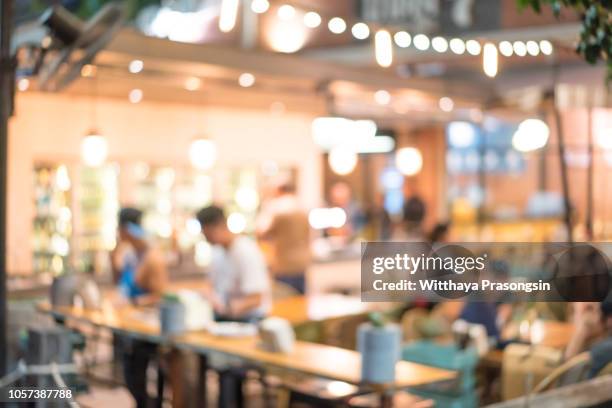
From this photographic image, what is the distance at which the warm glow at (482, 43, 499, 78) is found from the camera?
17.2ft

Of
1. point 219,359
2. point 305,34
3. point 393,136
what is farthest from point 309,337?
point 393,136

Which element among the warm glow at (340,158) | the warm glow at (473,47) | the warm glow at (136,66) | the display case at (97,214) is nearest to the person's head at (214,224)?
the warm glow at (473,47)

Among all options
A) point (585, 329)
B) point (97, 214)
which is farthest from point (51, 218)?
point (585, 329)

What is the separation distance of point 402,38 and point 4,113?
2.80m

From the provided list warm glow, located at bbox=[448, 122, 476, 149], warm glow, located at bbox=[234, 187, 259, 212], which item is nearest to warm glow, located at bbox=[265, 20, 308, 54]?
warm glow, located at bbox=[234, 187, 259, 212]

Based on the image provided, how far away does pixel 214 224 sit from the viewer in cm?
621

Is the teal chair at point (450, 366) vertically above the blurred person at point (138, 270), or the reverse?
the blurred person at point (138, 270)

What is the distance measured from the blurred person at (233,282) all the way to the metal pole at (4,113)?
299 centimetres

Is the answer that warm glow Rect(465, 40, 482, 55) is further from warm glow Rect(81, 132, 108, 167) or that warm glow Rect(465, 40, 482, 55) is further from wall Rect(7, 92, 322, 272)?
wall Rect(7, 92, 322, 272)

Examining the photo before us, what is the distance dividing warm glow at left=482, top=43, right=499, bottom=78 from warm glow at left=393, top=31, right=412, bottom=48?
18.1 inches

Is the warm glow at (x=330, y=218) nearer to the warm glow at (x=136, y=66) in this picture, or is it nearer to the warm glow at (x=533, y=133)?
the warm glow at (x=533, y=133)

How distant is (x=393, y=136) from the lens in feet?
60.0

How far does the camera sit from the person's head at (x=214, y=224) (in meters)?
6.19

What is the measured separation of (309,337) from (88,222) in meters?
4.75
